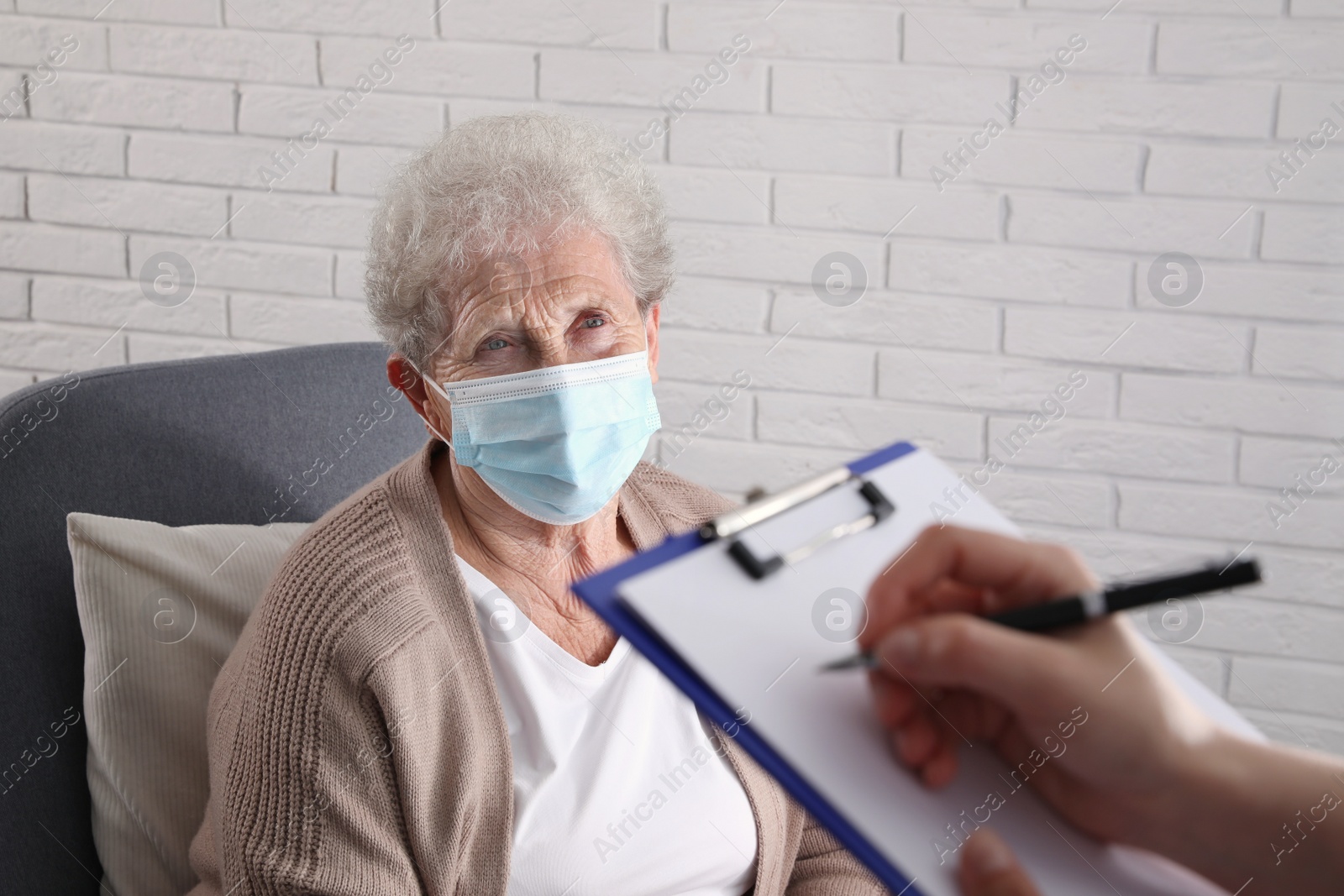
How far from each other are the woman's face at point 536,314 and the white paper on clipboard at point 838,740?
0.70 meters

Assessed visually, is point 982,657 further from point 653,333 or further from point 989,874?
point 653,333

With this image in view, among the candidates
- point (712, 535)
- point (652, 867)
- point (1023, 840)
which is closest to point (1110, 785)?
point (1023, 840)

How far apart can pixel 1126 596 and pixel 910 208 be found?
1.58 meters

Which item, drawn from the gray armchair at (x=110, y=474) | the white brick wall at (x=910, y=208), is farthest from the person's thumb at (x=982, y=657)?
the white brick wall at (x=910, y=208)

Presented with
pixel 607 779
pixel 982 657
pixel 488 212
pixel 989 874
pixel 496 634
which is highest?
pixel 488 212

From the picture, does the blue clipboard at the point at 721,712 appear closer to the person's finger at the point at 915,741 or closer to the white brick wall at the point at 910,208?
the person's finger at the point at 915,741

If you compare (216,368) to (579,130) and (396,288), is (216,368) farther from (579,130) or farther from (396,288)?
(579,130)

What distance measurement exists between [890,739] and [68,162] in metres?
2.29

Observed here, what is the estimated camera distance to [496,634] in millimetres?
1150

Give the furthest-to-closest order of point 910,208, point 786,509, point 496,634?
point 910,208 → point 496,634 → point 786,509

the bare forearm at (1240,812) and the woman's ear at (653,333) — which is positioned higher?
the woman's ear at (653,333)

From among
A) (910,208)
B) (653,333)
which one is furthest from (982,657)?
(910,208)

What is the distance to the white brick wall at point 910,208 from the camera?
73.5 inches

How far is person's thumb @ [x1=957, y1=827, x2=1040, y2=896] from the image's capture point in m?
0.50
